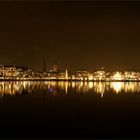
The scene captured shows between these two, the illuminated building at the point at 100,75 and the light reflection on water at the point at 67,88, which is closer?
the light reflection on water at the point at 67,88

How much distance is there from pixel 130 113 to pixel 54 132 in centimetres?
453

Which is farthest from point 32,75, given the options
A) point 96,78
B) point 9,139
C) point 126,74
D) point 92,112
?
point 9,139

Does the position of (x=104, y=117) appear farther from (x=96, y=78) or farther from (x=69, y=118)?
(x=96, y=78)

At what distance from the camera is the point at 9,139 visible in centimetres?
825

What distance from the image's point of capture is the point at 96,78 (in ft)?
261

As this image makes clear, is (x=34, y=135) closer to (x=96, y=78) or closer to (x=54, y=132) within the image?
(x=54, y=132)

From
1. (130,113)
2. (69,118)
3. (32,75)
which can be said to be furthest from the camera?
(32,75)

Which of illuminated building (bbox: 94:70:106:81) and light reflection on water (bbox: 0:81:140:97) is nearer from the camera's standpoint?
light reflection on water (bbox: 0:81:140:97)

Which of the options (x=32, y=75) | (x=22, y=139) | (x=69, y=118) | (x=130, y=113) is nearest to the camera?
(x=22, y=139)

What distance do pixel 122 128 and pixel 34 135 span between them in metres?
2.58

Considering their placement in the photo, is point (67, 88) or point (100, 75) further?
point (100, 75)

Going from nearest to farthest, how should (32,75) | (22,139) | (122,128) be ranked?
(22,139), (122,128), (32,75)

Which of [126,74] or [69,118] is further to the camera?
[126,74]

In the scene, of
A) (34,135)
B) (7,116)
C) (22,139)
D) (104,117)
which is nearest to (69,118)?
(104,117)
